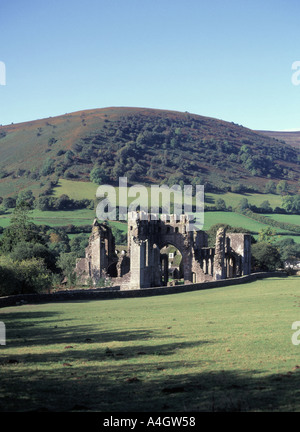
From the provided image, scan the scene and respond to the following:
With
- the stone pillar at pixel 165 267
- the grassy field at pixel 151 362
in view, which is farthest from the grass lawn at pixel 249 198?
the grassy field at pixel 151 362

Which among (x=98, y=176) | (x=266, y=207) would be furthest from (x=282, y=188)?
(x=98, y=176)

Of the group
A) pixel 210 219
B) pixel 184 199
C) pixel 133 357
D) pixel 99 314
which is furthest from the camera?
pixel 184 199

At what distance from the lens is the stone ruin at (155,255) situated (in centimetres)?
6000

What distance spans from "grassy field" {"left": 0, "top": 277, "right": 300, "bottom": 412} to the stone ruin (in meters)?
29.4

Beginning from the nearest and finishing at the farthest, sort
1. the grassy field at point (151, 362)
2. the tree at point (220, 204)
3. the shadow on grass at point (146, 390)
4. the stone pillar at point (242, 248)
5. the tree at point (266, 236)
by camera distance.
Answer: the shadow on grass at point (146, 390) < the grassy field at point (151, 362) < the stone pillar at point (242, 248) < the tree at point (266, 236) < the tree at point (220, 204)

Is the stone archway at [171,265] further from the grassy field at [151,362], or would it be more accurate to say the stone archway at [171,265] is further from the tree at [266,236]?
the grassy field at [151,362]

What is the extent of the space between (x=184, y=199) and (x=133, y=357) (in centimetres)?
12944

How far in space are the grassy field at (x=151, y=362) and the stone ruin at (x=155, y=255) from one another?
2939 centimetres

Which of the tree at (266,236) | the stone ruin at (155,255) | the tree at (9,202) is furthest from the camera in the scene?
the tree at (9,202)

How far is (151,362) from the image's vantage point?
55.2ft

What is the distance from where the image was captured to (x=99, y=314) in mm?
31266

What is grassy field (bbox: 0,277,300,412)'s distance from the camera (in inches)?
490
